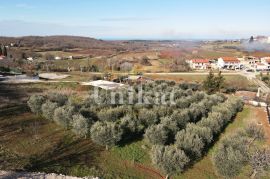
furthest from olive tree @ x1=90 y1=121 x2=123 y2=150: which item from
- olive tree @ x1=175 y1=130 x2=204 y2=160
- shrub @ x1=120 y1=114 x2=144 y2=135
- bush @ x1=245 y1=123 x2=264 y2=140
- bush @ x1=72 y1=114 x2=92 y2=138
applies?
bush @ x1=245 y1=123 x2=264 y2=140

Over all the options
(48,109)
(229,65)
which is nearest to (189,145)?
(48,109)

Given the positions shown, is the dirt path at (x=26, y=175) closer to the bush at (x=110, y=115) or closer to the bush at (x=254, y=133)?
the bush at (x=110, y=115)

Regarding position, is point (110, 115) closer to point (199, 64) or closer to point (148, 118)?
point (148, 118)

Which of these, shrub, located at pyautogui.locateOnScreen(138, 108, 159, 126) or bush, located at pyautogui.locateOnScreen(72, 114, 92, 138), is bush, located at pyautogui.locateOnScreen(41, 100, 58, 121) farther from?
shrub, located at pyautogui.locateOnScreen(138, 108, 159, 126)

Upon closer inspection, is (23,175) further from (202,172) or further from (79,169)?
(202,172)

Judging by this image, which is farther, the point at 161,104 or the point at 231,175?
the point at 161,104

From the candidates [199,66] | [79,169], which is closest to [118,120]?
[79,169]
